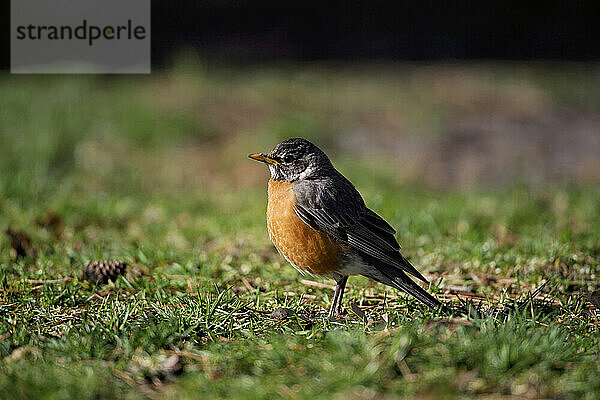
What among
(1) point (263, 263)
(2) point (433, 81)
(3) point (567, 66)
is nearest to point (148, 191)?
(1) point (263, 263)

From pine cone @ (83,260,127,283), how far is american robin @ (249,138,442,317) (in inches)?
48.7

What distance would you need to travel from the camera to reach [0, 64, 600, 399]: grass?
11.7 ft

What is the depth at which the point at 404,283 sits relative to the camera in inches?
189

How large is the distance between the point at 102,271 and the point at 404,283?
7.25 feet

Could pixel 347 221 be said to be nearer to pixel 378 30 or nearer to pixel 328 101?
pixel 328 101

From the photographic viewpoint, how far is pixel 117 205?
8102 mm

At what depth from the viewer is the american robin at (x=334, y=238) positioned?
492 cm

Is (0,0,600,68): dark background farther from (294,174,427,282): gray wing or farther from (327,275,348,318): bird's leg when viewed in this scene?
(327,275,348,318): bird's leg

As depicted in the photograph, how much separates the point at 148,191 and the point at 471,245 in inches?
174

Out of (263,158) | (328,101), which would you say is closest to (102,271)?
(263,158)

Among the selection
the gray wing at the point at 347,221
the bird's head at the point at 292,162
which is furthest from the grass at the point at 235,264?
the bird's head at the point at 292,162

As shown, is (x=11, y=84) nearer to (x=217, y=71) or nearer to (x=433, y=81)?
(x=217, y=71)

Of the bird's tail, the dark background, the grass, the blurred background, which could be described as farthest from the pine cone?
the dark background

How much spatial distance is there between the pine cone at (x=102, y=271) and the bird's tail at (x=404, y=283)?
6.28ft
